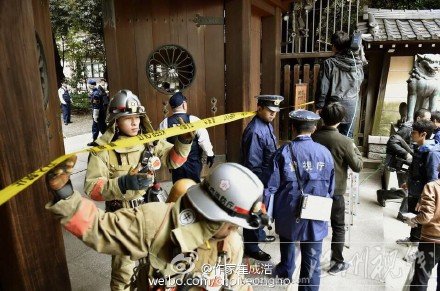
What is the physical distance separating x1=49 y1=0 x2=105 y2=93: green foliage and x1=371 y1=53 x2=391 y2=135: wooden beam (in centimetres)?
868

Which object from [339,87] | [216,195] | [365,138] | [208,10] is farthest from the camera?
[365,138]

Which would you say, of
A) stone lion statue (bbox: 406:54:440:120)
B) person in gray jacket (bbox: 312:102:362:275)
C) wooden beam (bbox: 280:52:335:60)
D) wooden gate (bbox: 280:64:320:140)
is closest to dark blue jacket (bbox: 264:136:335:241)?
person in gray jacket (bbox: 312:102:362:275)

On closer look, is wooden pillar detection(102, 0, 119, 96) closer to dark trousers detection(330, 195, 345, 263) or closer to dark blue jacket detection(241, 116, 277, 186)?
dark blue jacket detection(241, 116, 277, 186)

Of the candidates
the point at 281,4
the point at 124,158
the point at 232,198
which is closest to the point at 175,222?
the point at 232,198

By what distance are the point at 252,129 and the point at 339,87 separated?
2.32m

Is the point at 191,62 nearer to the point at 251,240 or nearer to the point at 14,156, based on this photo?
the point at 251,240

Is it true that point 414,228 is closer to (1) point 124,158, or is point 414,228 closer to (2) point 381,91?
(1) point 124,158

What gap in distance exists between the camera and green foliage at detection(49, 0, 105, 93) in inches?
563

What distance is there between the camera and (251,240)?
4172 mm

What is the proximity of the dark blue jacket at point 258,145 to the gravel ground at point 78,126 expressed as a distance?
458 inches

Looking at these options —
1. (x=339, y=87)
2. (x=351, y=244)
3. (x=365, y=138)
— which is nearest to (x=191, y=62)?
(x=339, y=87)

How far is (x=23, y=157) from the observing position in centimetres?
250

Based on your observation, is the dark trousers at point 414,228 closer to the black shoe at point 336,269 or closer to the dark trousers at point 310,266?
the black shoe at point 336,269

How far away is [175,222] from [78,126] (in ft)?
51.8
